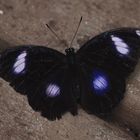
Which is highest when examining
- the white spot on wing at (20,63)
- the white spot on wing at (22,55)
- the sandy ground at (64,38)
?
the white spot on wing at (22,55)

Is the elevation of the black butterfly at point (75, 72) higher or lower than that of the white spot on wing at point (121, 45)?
lower

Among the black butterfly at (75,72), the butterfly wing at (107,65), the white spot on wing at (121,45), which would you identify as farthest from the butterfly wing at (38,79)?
the white spot on wing at (121,45)

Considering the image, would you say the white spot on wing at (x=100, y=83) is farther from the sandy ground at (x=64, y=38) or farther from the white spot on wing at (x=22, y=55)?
the white spot on wing at (x=22, y=55)

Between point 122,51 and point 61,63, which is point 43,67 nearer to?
point 61,63

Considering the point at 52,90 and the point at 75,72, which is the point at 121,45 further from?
the point at 52,90

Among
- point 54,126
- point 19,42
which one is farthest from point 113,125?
point 19,42

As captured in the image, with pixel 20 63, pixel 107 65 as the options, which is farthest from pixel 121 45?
pixel 20 63
